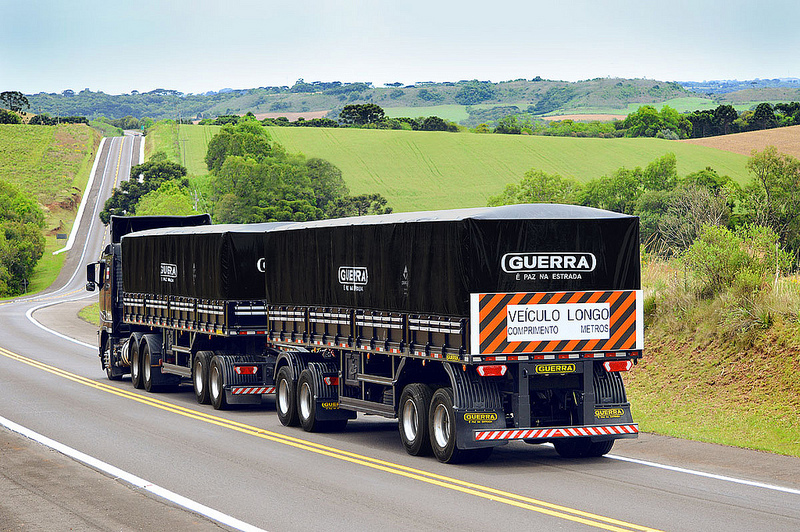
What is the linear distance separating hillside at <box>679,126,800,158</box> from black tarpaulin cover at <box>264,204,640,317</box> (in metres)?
99.1

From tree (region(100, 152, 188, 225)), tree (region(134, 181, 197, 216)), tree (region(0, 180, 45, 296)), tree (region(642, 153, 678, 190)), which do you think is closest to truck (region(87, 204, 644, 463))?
tree (region(134, 181, 197, 216))

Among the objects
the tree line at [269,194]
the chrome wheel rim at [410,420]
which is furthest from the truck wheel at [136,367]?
the tree line at [269,194]

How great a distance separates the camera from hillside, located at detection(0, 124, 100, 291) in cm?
12805

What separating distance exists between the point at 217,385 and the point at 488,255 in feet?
32.0

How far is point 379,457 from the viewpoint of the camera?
14.9 meters

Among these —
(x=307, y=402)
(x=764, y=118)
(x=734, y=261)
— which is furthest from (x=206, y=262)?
A: (x=764, y=118)

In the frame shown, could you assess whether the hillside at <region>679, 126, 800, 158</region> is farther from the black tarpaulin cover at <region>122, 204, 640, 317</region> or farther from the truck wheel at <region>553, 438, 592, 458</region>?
the truck wheel at <region>553, 438, 592, 458</region>

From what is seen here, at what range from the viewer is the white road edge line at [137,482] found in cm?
1065

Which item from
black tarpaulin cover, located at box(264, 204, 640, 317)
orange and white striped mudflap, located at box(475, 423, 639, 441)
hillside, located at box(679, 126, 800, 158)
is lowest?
orange and white striped mudflap, located at box(475, 423, 639, 441)

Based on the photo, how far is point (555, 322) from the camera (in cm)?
1409

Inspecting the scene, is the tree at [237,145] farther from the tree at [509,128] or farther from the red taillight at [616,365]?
the red taillight at [616,365]

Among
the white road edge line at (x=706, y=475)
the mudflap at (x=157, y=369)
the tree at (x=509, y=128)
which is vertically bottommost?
the mudflap at (x=157, y=369)

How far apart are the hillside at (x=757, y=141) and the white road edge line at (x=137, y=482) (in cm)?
10088

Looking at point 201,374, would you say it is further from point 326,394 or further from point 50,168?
point 50,168
